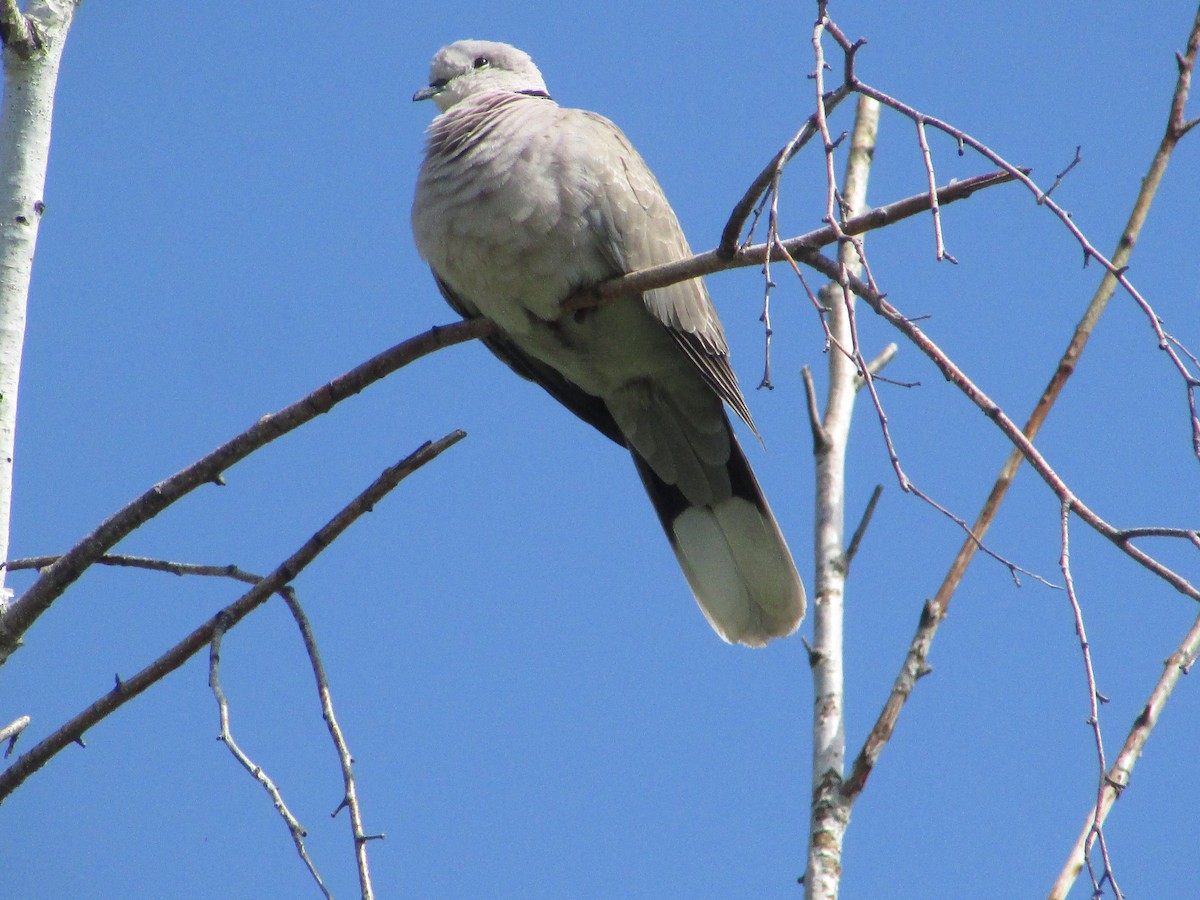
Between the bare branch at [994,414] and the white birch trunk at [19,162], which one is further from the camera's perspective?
the white birch trunk at [19,162]

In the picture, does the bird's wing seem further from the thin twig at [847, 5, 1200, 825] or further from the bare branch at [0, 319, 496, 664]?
the bare branch at [0, 319, 496, 664]

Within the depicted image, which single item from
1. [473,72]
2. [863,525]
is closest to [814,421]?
[863,525]

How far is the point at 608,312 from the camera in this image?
11.3 ft

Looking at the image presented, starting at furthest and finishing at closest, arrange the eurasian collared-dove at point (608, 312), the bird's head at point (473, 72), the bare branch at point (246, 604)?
the bird's head at point (473, 72) → the eurasian collared-dove at point (608, 312) → the bare branch at point (246, 604)


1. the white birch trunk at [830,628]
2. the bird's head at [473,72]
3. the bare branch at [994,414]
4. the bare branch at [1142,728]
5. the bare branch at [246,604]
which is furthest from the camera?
the bird's head at [473,72]

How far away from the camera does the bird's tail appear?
12.7 feet

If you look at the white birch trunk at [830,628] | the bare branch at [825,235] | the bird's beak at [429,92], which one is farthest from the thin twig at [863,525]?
the bird's beak at [429,92]

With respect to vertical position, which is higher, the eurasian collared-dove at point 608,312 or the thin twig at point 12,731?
the eurasian collared-dove at point 608,312

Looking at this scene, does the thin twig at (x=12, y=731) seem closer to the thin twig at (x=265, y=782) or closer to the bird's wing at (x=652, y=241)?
the thin twig at (x=265, y=782)

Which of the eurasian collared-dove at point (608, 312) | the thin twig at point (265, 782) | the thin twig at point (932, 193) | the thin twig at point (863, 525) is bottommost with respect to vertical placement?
the thin twig at point (265, 782)

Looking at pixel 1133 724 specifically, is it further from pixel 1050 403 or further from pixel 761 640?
pixel 761 640

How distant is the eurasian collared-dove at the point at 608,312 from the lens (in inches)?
131

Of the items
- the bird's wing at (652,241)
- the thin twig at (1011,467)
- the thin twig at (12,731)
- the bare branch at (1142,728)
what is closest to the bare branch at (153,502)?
the thin twig at (12,731)

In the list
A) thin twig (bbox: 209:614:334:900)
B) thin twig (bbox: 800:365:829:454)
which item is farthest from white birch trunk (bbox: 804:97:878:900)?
thin twig (bbox: 209:614:334:900)
